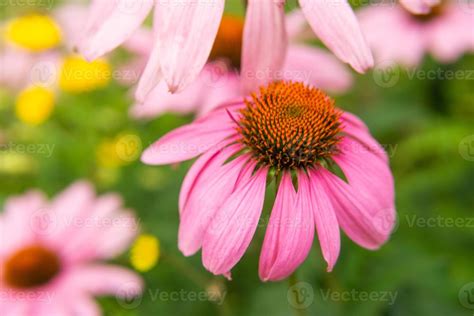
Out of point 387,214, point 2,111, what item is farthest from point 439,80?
point 2,111

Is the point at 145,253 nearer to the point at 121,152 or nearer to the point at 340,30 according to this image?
the point at 121,152

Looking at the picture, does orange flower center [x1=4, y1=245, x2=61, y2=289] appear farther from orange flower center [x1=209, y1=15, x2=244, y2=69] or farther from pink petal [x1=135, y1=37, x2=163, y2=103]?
pink petal [x1=135, y1=37, x2=163, y2=103]

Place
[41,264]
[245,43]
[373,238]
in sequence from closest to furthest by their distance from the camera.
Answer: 1. [373,238]
2. [245,43]
3. [41,264]

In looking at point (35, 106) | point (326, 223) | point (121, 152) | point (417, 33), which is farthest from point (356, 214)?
point (35, 106)

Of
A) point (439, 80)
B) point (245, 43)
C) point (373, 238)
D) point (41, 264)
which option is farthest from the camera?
point (439, 80)

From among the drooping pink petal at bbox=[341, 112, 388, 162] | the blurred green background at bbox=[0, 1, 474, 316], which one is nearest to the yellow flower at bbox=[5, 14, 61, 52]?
the blurred green background at bbox=[0, 1, 474, 316]

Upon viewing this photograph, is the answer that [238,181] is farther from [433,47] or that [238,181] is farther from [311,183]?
[433,47]

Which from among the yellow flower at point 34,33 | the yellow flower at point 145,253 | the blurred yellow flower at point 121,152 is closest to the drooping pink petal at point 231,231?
the yellow flower at point 145,253
